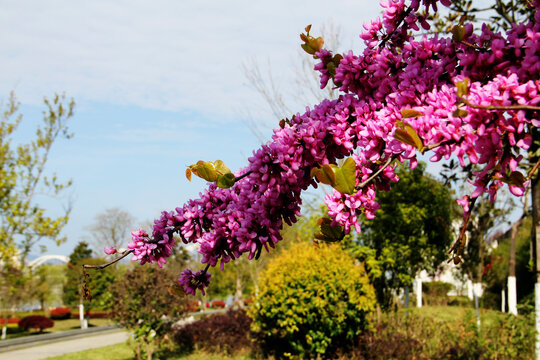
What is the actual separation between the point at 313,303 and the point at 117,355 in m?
7.80

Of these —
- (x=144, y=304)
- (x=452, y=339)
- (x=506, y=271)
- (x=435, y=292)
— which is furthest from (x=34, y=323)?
(x=506, y=271)

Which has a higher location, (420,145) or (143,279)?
(420,145)

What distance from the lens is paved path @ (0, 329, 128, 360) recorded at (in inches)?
613

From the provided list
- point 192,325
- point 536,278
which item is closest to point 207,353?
point 192,325

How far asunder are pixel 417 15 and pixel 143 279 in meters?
11.9

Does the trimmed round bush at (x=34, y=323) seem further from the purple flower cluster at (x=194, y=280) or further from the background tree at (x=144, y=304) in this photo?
the purple flower cluster at (x=194, y=280)

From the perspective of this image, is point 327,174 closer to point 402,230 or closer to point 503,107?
point 503,107

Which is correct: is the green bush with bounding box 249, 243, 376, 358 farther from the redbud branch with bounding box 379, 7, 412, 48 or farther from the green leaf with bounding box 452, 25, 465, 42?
the green leaf with bounding box 452, 25, 465, 42

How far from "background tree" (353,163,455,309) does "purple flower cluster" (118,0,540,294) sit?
12982 millimetres

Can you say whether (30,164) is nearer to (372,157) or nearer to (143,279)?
(143,279)

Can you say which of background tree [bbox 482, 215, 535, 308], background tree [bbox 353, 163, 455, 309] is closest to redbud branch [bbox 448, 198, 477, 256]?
background tree [bbox 353, 163, 455, 309]

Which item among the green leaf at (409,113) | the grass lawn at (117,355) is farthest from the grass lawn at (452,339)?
the green leaf at (409,113)

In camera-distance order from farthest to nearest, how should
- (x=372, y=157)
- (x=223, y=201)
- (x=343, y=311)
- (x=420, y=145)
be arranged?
(x=343, y=311), (x=223, y=201), (x=372, y=157), (x=420, y=145)

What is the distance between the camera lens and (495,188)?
1.25 m
